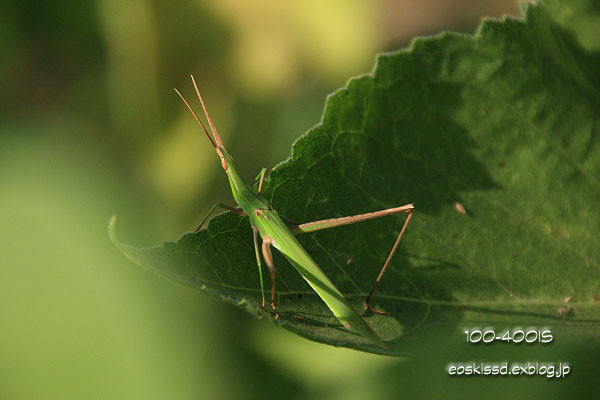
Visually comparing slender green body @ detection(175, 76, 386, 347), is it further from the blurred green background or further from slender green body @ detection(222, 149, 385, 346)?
the blurred green background

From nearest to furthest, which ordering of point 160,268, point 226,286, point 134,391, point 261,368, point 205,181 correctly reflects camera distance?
point 160,268 < point 226,286 < point 134,391 < point 261,368 < point 205,181

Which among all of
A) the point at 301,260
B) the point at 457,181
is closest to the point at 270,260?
the point at 301,260

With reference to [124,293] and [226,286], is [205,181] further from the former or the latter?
[226,286]

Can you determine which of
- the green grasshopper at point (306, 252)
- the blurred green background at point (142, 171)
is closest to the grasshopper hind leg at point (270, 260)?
the green grasshopper at point (306, 252)

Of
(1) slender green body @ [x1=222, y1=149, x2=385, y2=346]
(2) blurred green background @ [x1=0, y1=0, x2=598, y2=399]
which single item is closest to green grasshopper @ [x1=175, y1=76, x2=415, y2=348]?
(1) slender green body @ [x1=222, y1=149, x2=385, y2=346]

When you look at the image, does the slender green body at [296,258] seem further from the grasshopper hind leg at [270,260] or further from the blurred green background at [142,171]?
the blurred green background at [142,171]

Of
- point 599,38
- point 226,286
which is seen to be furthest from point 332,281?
point 599,38
